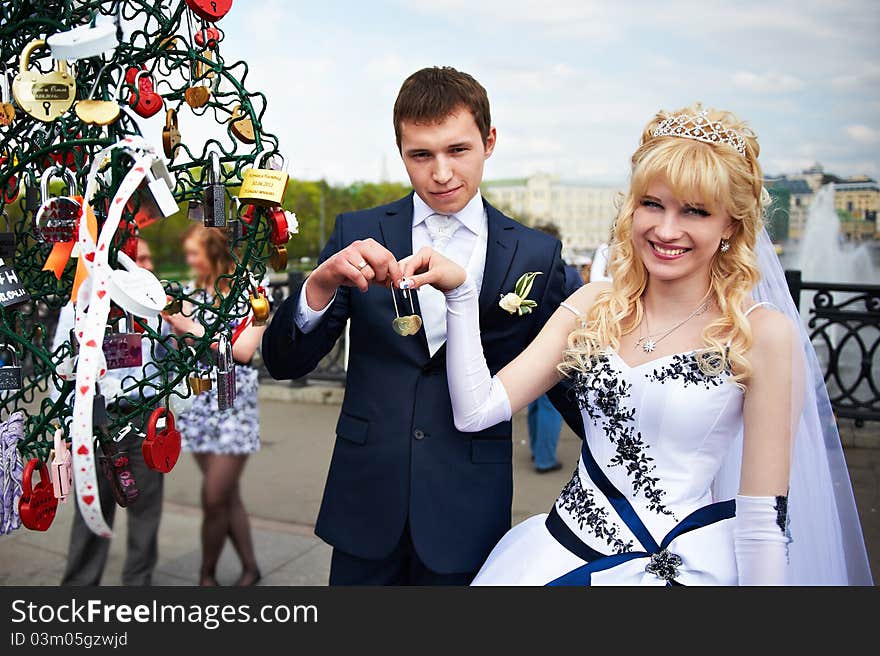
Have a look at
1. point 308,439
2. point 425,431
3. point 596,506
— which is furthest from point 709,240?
point 308,439

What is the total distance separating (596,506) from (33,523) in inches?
49.2

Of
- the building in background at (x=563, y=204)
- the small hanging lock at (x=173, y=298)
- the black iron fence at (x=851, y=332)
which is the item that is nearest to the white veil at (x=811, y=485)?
the small hanging lock at (x=173, y=298)

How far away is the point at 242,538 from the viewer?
4145mm

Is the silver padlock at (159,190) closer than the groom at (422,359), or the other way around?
the silver padlock at (159,190)

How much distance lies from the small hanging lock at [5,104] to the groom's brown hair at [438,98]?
863 mm

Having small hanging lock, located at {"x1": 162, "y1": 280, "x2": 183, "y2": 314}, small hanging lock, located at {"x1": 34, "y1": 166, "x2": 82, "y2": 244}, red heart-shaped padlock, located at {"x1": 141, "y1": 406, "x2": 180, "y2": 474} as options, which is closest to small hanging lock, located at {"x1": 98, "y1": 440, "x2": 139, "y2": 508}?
red heart-shaped padlock, located at {"x1": 141, "y1": 406, "x2": 180, "y2": 474}

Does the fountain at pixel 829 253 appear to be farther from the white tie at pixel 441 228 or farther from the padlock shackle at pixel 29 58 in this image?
the padlock shackle at pixel 29 58

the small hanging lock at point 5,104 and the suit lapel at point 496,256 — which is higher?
the small hanging lock at point 5,104

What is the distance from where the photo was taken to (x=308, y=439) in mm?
7086

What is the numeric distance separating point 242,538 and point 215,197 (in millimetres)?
3058

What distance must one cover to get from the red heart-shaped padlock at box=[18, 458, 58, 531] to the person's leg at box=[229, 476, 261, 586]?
8.30ft

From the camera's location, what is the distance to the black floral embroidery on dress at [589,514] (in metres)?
1.83

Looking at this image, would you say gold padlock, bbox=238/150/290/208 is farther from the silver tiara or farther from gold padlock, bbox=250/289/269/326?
the silver tiara

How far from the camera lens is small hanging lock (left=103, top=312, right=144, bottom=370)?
1.45 metres
